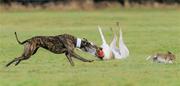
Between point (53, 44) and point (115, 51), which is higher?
point (53, 44)

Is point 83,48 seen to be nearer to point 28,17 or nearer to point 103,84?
point 103,84

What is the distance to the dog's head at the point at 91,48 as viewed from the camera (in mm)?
20203

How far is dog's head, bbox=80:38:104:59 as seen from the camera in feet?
66.3

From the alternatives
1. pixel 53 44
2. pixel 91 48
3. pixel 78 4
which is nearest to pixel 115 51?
pixel 91 48

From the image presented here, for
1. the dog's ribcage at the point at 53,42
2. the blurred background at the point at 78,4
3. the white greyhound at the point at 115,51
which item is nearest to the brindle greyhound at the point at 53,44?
the dog's ribcage at the point at 53,42

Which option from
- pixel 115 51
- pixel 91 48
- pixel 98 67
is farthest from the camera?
pixel 115 51

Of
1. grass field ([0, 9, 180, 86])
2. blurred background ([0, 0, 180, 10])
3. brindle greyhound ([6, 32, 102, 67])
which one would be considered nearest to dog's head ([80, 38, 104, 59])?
brindle greyhound ([6, 32, 102, 67])

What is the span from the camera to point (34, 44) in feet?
65.0

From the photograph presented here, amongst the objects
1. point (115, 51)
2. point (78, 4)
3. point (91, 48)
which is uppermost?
point (91, 48)

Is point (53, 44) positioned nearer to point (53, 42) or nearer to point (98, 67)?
point (53, 42)

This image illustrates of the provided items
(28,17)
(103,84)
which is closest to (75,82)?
(103,84)

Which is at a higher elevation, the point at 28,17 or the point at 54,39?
the point at 54,39

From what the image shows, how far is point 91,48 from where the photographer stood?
67.1 feet

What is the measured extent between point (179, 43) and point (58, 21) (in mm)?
19596
